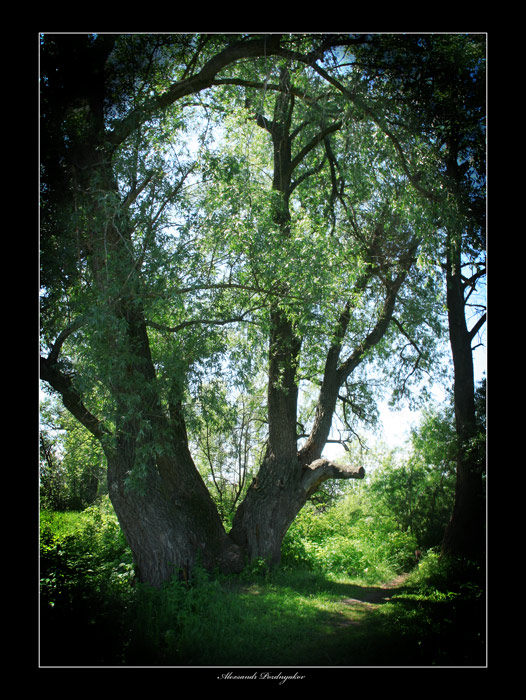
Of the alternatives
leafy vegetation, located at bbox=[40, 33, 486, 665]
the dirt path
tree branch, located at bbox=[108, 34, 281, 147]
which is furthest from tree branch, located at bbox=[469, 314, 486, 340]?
tree branch, located at bbox=[108, 34, 281, 147]

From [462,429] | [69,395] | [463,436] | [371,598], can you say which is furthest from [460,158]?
[371,598]

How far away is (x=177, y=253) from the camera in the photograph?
15.4ft

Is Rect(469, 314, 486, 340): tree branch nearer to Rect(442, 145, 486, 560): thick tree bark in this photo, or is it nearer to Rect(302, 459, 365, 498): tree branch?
Rect(442, 145, 486, 560): thick tree bark

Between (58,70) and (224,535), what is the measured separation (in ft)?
18.8

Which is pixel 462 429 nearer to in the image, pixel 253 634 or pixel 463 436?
pixel 463 436

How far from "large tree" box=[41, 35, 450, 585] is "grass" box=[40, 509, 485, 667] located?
0.86 metres

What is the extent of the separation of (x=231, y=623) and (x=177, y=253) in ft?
11.7

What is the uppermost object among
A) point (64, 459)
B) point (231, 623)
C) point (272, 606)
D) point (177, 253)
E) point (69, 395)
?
point (177, 253)

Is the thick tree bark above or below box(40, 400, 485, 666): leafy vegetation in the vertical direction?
above

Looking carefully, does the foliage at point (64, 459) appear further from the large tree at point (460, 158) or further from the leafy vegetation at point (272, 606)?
the large tree at point (460, 158)

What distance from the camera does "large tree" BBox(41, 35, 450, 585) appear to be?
4.77 m
